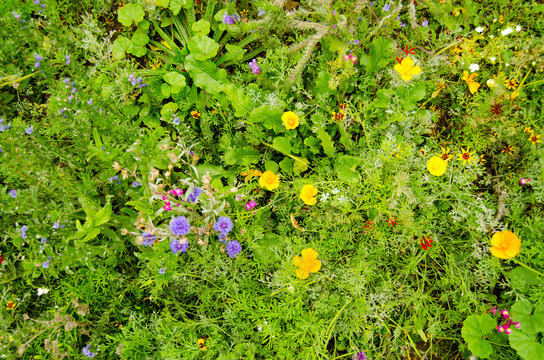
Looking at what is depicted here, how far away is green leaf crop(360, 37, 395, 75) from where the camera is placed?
2.88 m

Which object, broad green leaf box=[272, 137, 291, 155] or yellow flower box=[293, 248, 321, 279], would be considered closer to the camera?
yellow flower box=[293, 248, 321, 279]

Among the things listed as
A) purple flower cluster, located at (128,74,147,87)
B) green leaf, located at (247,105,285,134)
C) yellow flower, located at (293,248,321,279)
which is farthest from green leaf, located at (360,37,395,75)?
purple flower cluster, located at (128,74,147,87)

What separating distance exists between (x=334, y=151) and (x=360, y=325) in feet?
4.51

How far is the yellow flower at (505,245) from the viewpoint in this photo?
2.42 metres

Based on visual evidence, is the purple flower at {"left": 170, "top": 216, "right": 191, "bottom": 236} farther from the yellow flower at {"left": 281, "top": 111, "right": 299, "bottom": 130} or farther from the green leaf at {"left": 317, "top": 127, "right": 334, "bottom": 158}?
the green leaf at {"left": 317, "top": 127, "right": 334, "bottom": 158}

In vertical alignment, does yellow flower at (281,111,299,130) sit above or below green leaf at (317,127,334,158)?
above

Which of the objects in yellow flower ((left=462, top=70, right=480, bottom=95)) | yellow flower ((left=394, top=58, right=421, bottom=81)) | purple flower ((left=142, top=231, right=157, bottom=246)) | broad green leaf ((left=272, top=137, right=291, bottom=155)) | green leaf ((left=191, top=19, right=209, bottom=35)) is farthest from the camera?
green leaf ((left=191, top=19, right=209, bottom=35))

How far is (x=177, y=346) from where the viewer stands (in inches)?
99.6

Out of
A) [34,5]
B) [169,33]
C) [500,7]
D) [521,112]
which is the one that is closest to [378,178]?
[521,112]

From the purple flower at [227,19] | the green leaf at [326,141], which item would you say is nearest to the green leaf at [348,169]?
the green leaf at [326,141]

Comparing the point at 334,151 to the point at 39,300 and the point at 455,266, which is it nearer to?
the point at 455,266

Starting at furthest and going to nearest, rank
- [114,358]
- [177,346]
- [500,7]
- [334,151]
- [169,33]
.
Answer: [169,33] < [500,7] < [334,151] < [114,358] < [177,346]

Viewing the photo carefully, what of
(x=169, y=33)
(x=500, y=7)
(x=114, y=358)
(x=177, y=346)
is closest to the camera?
(x=177, y=346)

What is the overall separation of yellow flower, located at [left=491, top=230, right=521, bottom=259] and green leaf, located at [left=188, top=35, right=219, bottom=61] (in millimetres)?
2615
